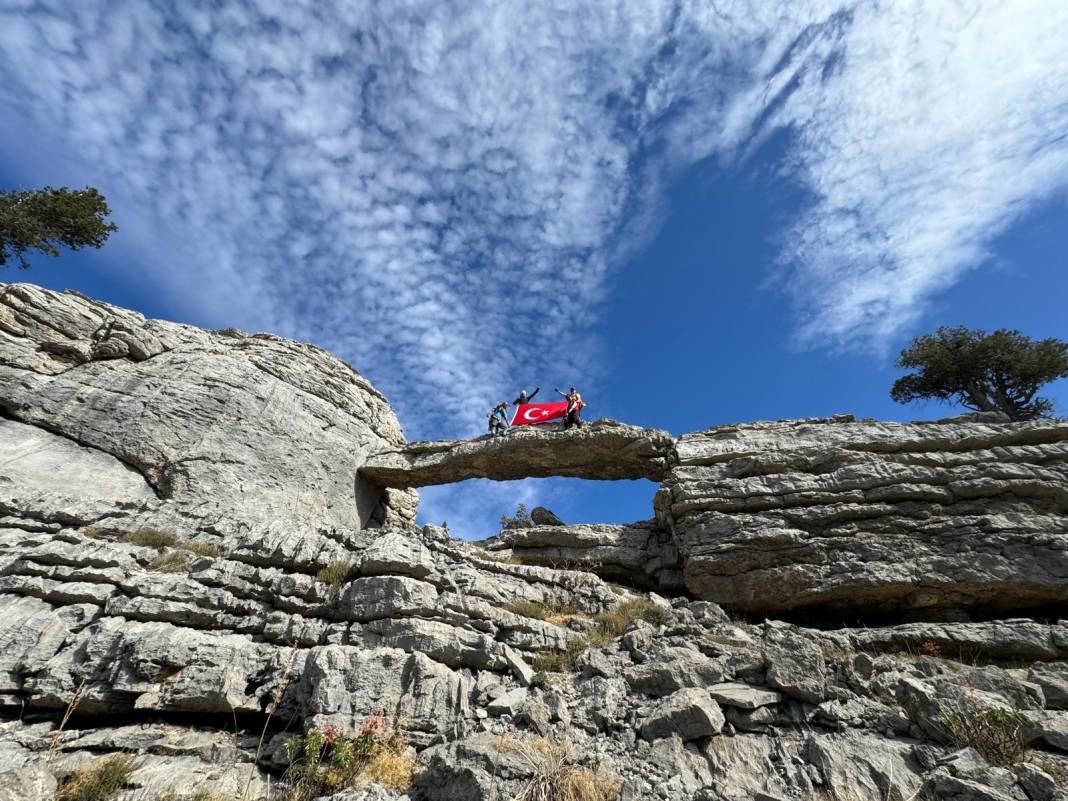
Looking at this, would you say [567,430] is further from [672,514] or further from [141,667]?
[141,667]

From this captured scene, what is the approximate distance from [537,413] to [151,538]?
15.3 meters

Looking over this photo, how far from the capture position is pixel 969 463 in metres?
15.4

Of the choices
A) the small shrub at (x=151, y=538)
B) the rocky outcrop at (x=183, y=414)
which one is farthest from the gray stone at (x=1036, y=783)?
the rocky outcrop at (x=183, y=414)

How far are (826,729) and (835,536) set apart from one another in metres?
8.78

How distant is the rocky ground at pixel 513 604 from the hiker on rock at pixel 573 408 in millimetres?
1133

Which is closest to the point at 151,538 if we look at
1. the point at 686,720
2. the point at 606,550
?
the point at 686,720

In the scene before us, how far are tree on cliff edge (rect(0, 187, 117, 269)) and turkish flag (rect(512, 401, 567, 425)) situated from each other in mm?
23004

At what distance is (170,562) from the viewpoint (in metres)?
9.89

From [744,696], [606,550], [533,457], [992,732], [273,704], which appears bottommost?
[992,732]

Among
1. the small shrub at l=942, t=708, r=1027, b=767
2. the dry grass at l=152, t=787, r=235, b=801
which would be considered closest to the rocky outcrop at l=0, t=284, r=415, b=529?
the dry grass at l=152, t=787, r=235, b=801

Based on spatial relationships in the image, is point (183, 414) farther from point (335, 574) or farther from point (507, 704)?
point (507, 704)

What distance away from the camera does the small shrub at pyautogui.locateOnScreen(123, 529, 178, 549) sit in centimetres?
1061

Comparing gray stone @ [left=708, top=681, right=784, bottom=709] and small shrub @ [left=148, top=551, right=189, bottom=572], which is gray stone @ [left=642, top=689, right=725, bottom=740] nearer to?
gray stone @ [left=708, top=681, right=784, bottom=709]

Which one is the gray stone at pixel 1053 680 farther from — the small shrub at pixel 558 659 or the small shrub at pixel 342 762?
the small shrub at pixel 342 762
